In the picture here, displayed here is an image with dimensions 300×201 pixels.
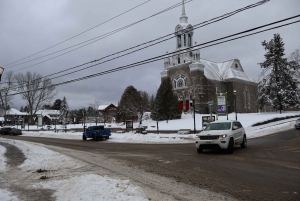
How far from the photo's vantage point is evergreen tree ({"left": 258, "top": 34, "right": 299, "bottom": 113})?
4494 centimetres

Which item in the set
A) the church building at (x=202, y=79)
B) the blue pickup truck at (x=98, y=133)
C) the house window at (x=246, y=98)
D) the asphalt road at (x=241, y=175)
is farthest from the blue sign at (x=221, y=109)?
the house window at (x=246, y=98)

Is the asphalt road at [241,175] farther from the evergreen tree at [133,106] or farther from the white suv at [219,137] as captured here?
the evergreen tree at [133,106]

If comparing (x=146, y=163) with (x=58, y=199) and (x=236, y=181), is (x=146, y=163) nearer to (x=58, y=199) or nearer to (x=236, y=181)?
(x=236, y=181)

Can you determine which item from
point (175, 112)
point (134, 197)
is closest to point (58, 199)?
point (134, 197)

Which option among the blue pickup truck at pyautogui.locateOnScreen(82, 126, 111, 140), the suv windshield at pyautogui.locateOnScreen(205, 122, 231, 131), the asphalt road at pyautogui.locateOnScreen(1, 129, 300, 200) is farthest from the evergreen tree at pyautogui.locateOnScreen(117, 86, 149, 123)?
the asphalt road at pyautogui.locateOnScreen(1, 129, 300, 200)

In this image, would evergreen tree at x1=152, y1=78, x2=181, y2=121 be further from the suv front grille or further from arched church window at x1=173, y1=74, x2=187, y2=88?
the suv front grille

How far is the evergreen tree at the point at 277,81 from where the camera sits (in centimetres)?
4494

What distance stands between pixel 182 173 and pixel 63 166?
4.98 meters

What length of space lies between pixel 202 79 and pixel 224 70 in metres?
12.7

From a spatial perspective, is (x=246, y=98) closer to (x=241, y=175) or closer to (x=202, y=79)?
(x=202, y=79)

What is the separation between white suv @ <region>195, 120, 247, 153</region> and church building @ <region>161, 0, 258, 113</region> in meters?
42.6

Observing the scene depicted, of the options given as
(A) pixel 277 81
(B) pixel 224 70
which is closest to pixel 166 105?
(A) pixel 277 81

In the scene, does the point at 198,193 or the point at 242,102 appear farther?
the point at 242,102

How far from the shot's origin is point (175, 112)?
51.1 m
